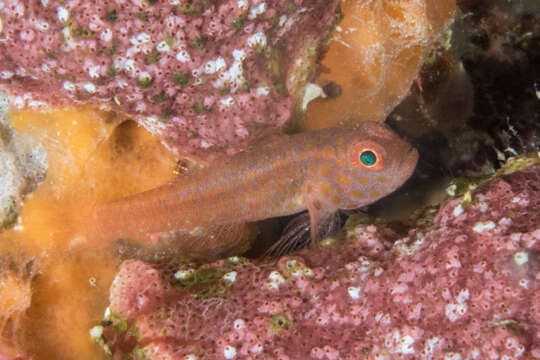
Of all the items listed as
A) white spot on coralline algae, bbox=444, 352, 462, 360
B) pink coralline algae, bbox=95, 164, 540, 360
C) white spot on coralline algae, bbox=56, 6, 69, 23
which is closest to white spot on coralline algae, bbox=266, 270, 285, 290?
pink coralline algae, bbox=95, 164, 540, 360

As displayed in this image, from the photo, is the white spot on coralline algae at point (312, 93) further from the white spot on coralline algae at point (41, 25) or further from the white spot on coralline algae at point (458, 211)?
the white spot on coralline algae at point (41, 25)

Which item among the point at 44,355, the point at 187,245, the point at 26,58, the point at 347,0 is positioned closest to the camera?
the point at 26,58

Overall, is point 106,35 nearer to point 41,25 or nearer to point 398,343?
point 41,25

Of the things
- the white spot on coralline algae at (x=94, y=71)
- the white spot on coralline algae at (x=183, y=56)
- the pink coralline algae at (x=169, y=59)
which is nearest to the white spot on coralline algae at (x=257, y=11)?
the pink coralline algae at (x=169, y=59)

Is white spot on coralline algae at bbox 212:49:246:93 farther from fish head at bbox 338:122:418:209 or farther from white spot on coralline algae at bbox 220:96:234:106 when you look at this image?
fish head at bbox 338:122:418:209

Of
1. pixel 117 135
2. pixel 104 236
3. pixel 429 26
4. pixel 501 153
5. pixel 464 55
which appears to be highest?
pixel 429 26

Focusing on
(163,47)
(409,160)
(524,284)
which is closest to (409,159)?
(409,160)

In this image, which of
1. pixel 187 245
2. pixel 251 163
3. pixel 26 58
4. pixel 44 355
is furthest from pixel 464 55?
pixel 44 355

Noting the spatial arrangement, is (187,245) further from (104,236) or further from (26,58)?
(26,58)

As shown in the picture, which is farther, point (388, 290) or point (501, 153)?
point (501, 153)
